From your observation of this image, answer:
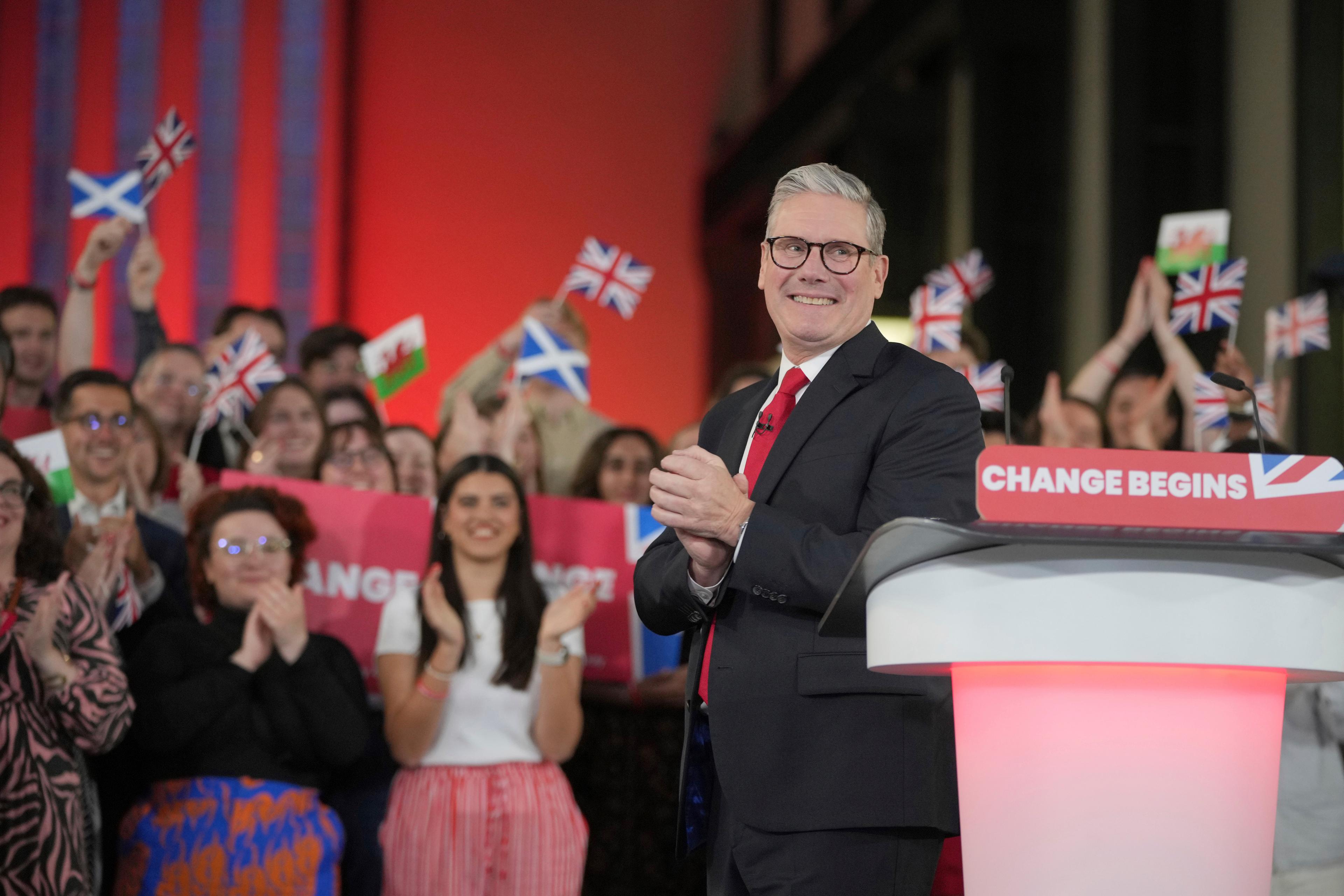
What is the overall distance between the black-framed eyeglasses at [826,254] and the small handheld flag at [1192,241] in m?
3.30

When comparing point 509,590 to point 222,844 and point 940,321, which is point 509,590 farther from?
point 940,321

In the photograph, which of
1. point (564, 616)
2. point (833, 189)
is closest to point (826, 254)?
point (833, 189)

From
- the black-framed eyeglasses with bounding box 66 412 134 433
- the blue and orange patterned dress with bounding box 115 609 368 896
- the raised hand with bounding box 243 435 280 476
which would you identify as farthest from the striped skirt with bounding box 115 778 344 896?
the raised hand with bounding box 243 435 280 476

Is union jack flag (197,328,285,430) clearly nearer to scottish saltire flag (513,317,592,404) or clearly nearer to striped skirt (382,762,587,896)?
scottish saltire flag (513,317,592,404)

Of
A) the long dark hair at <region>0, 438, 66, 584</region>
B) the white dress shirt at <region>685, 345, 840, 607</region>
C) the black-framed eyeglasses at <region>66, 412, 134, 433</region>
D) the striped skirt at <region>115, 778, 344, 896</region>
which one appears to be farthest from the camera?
the black-framed eyeglasses at <region>66, 412, 134, 433</region>

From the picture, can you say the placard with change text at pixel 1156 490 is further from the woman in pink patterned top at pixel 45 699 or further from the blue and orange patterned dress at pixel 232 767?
the blue and orange patterned dress at pixel 232 767

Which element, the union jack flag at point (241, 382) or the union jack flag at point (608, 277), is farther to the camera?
the union jack flag at point (608, 277)

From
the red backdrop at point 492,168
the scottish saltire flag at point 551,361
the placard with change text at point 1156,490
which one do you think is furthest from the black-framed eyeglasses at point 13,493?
the red backdrop at point 492,168

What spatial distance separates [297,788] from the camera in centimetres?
341

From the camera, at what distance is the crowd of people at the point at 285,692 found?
10.0 ft

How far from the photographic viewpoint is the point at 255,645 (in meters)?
3.45

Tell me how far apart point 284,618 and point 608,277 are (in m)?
2.44

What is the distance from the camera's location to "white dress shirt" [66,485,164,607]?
12.1 feet

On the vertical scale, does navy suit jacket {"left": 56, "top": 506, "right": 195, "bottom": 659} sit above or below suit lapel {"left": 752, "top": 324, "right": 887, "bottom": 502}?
below
